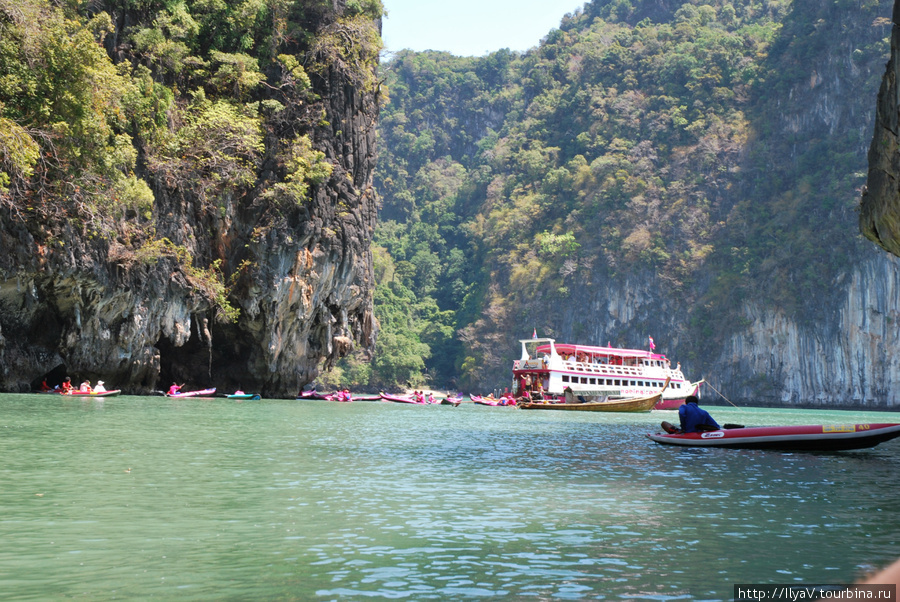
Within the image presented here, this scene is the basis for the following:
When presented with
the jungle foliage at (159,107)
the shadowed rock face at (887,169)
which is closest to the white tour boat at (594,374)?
the jungle foliage at (159,107)

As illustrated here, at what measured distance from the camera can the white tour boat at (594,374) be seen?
48688 mm

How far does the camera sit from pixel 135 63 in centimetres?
3559

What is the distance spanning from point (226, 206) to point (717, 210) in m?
60.4

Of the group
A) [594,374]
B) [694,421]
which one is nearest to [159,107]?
[694,421]

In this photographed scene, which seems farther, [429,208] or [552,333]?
[429,208]

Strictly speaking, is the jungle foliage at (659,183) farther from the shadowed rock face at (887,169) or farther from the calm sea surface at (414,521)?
the calm sea surface at (414,521)

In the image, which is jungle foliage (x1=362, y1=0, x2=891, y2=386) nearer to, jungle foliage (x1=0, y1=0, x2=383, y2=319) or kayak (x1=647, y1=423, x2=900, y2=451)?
jungle foliage (x1=0, y1=0, x2=383, y2=319)

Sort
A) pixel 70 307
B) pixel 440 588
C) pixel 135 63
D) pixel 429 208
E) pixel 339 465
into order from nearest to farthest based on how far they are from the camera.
A: pixel 440 588 < pixel 339 465 < pixel 70 307 < pixel 135 63 < pixel 429 208

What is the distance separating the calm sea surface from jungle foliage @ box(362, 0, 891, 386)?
64.7m

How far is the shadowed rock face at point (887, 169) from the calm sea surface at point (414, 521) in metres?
5.36

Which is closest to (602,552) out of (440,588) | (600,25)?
(440,588)

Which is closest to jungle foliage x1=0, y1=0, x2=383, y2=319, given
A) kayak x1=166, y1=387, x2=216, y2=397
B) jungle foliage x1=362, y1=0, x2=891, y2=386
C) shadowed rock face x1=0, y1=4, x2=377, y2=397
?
shadowed rock face x1=0, y1=4, x2=377, y2=397

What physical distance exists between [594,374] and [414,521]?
4146 cm

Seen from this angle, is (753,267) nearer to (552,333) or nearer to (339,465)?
(552,333)
